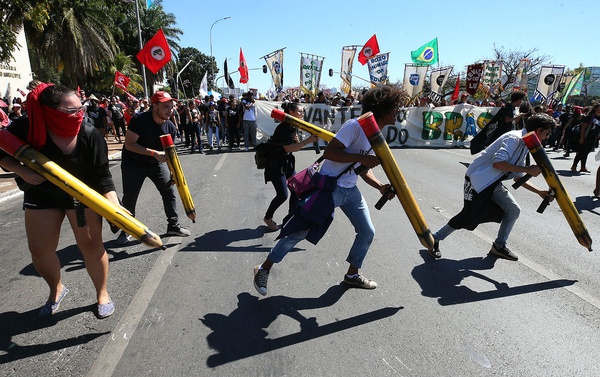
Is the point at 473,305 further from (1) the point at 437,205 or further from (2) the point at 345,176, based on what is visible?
(1) the point at 437,205

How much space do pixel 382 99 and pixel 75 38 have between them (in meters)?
26.5

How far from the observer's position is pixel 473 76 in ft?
50.2

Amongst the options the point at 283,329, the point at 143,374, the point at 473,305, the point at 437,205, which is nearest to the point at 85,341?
the point at 143,374

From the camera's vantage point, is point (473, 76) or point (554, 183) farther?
point (473, 76)

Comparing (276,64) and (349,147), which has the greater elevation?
(276,64)

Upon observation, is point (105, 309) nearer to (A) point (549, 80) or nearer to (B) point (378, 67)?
(B) point (378, 67)

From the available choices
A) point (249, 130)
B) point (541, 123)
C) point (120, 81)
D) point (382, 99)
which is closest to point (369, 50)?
point (249, 130)

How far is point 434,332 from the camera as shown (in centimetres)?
264

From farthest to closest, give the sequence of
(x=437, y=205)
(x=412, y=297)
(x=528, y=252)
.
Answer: (x=437, y=205), (x=528, y=252), (x=412, y=297)

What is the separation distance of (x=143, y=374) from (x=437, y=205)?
16.7ft

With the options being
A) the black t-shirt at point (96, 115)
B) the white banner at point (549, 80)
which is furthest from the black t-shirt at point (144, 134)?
the white banner at point (549, 80)

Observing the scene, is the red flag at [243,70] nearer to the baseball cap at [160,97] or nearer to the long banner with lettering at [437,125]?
the long banner with lettering at [437,125]

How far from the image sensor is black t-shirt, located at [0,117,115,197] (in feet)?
7.73

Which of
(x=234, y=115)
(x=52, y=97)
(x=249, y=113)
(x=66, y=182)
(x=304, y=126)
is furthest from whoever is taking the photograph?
(x=234, y=115)
